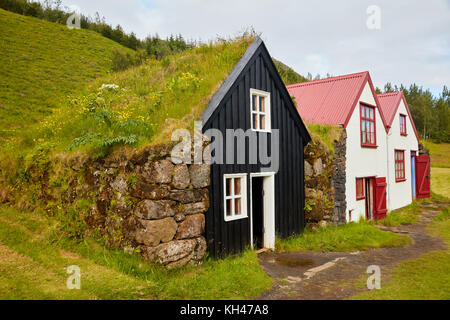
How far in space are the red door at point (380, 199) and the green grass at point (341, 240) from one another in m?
3.20

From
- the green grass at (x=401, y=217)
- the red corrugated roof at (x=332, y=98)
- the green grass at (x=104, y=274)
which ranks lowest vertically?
the green grass at (x=401, y=217)

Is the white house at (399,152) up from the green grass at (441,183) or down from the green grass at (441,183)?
up

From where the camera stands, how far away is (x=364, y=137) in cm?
1430

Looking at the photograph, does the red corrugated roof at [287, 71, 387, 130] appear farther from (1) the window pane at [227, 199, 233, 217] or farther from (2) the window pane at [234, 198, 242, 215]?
(1) the window pane at [227, 199, 233, 217]

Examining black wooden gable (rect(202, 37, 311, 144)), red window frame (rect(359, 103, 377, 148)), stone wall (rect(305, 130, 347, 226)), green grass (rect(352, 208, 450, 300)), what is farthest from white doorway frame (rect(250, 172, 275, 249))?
red window frame (rect(359, 103, 377, 148))

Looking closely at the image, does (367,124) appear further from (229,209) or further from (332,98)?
(229,209)

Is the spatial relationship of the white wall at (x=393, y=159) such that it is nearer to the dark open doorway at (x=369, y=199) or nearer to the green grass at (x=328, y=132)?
the dark open doorway at (x=369, y=199)

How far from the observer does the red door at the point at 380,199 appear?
47.0ft

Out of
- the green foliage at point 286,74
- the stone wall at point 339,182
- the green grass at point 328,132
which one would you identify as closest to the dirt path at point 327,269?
the stone wall at point 339,182

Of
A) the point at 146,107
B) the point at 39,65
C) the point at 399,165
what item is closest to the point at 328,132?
the point at 146,107

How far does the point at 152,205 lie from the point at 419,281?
6.11 m
